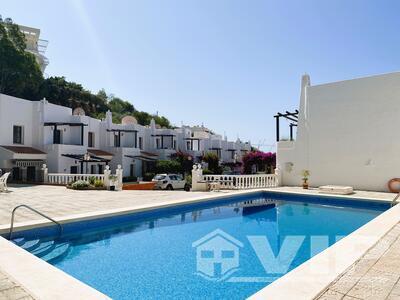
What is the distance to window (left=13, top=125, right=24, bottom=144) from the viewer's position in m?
26.5

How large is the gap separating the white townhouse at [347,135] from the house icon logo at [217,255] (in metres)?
12.7

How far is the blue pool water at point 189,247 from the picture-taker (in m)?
5.89

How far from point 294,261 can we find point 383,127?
14.8 m

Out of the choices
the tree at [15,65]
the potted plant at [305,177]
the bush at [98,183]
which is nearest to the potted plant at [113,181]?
the bush at [98,183]

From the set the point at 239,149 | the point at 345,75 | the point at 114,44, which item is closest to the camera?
the point at 114,44

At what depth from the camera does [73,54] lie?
2158 centimetres

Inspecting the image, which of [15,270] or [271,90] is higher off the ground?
[271,90]

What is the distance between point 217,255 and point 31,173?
24.0 metres

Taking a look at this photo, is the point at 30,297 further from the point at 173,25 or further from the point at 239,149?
the point at 239,149

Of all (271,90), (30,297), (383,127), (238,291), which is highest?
(271,90)

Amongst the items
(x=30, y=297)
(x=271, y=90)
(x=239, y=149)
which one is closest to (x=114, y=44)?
(x=271, y=90)

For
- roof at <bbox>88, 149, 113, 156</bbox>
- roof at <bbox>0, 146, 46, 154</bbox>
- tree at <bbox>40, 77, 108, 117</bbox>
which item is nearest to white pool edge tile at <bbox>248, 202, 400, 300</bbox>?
roof at <bbox>0, 146, 46, 154</bbox>

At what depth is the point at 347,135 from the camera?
64.0 ft

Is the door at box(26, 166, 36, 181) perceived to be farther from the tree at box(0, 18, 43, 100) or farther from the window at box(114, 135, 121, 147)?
the tree at box(0, 18, 43, 100)
